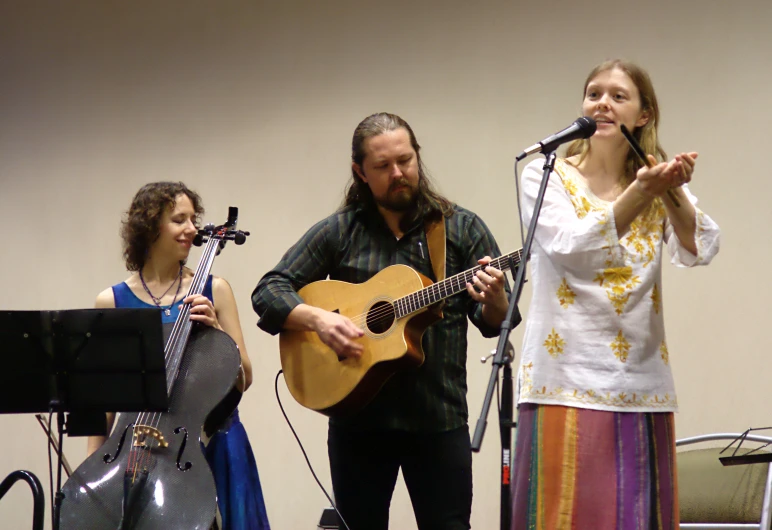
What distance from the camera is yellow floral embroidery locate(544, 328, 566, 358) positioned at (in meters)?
1.80

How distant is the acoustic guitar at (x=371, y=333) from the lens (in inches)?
94.7

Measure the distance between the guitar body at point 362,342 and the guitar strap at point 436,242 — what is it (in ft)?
0.18

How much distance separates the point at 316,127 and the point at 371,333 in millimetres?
2010

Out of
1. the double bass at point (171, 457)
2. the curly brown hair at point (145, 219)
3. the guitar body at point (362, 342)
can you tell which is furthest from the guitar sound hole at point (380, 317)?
the curly brown hair at point (145, 219)

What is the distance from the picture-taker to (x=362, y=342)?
251 centimetres

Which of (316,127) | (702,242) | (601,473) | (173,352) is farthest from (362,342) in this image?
(316,127)

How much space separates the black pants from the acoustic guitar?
0.13m

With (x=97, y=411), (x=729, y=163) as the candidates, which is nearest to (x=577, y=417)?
(x=97, y=411)

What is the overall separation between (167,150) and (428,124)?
1452 millimetres

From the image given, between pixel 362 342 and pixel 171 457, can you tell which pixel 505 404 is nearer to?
pixel 362 342

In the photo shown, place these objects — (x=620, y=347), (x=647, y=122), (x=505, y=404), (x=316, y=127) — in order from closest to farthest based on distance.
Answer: (x=505, y=404)
(x=620, y=347)
(x=647, y=122)
(x=316, y=127)

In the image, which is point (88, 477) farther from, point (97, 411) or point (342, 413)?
point (342, 413)

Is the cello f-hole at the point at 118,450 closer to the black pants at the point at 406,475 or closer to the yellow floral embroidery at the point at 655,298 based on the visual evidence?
the black pants at the point at 406,475

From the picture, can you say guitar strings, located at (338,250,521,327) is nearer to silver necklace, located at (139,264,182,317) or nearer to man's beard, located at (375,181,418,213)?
man's beard, located at (375,181,418,213)
